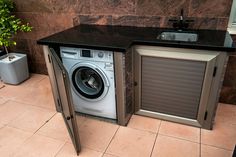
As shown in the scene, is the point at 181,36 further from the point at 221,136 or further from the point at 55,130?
the point at 55,130

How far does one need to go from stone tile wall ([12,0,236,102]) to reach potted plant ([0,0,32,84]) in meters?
0.19

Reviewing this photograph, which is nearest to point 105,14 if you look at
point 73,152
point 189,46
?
point 189,46

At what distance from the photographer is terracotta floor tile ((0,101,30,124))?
2238mm

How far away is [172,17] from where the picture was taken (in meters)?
2.14

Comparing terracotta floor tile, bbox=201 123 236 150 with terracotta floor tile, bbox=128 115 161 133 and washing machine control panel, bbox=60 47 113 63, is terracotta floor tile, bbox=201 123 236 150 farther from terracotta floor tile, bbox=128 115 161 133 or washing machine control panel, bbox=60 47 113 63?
washing machine control panel, bbox=60 47 113 63

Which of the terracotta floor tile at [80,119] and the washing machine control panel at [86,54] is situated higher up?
the washing machine control panel at [86,54]

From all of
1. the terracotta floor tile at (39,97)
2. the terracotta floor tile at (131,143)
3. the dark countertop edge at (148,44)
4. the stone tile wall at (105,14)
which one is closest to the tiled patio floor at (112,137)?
the terracotta floor tile at (131,143)

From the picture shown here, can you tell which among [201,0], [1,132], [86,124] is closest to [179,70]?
[201,0]

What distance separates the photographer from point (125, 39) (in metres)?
1.88

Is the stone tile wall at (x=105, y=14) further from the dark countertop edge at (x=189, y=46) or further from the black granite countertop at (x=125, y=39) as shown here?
the dark countertop edge at (x=189, y=46)

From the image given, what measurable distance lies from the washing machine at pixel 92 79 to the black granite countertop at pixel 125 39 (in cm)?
8

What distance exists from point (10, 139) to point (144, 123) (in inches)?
54.0

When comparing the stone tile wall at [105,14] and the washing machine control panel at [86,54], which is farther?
the stone tile wall at [105,14]

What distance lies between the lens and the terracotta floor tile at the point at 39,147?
176 cm
